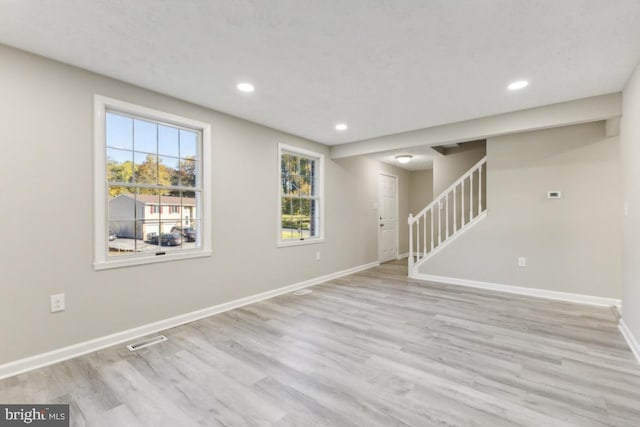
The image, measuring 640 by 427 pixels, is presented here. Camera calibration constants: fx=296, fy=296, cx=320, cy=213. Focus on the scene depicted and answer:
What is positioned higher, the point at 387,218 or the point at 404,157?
the point at 404,157

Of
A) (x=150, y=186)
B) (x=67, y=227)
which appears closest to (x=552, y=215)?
(x=150, y=186)

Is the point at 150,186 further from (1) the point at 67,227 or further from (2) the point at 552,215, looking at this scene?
(2) the point at 552,215

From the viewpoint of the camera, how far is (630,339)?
256 centimetres

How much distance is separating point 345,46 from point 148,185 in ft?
7.46

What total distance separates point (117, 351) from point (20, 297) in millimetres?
816

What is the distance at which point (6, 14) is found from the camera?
6.04 ft

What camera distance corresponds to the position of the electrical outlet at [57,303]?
236 centimetres

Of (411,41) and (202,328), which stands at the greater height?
(411,41)

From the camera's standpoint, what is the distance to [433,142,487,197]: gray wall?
5.61m

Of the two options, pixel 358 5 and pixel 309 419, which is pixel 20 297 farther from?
pixel 358 5

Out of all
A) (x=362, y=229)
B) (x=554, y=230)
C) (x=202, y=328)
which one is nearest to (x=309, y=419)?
(x=202, y=328)

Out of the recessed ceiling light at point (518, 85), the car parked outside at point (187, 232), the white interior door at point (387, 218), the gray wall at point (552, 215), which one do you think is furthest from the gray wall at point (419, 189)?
the car parked outside at point (187, 232)

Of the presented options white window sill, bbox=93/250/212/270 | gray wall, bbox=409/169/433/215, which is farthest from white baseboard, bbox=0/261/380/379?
gray wall, bbox=409/169/433/215

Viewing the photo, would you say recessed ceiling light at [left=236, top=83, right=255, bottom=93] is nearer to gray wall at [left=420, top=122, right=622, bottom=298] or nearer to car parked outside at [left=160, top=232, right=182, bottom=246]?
car parked outside at [left=160, top=232, right=182, bottom=246]
